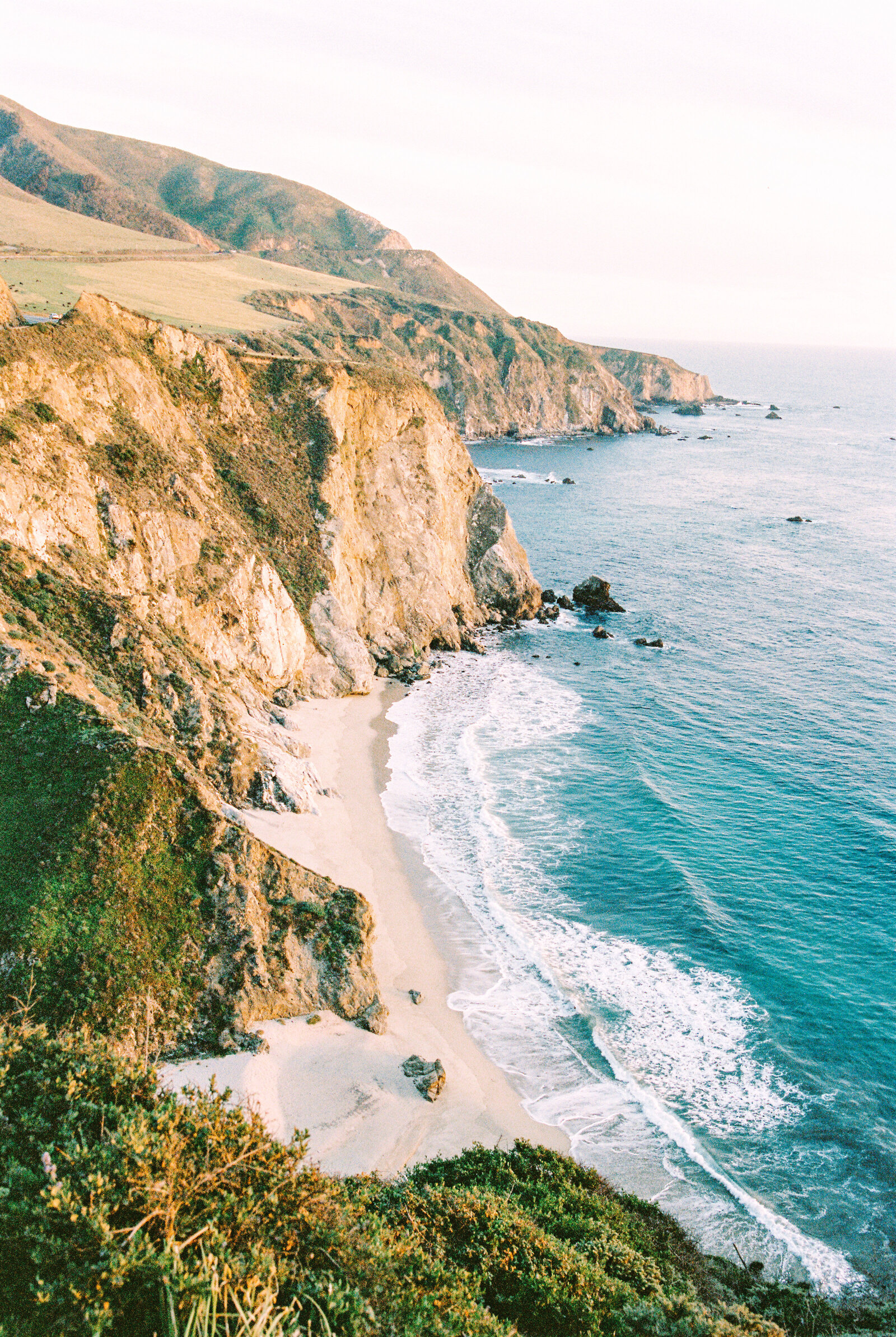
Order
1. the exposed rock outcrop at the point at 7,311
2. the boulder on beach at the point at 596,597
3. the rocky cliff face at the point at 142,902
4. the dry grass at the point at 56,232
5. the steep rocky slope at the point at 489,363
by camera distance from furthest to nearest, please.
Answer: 1. the steep rocky slope at the point at 489,363
2. the dry grass at the point at 56,232
3. the boulder on beach at the point at 596,597
4. the exposed rock outcrop at the point at 7,311
5. the rocky cliff face at the point at 142,902

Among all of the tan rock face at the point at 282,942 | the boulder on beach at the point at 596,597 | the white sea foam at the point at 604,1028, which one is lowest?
the white sea foam at the point at 604,1028

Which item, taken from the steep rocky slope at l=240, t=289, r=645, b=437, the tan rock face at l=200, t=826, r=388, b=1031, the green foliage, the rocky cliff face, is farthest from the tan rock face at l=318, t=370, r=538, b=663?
the steep rocky slope at l=240, t=289, r=645, b=437

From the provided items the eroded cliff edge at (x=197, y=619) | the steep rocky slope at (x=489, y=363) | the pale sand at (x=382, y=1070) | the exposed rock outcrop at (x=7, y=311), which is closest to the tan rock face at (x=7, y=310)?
the exposed rock outcrop at (x=7, y=311)

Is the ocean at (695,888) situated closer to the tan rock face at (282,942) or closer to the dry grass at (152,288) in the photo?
the tan rock face at (282,942)

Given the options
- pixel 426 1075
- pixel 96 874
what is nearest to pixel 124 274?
pixel 96 874

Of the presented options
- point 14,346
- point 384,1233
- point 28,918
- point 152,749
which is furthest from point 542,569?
point 384,1233

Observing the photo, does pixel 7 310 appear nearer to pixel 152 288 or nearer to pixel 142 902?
pixel 142 902

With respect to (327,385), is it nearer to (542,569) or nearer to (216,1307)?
(542,569)
